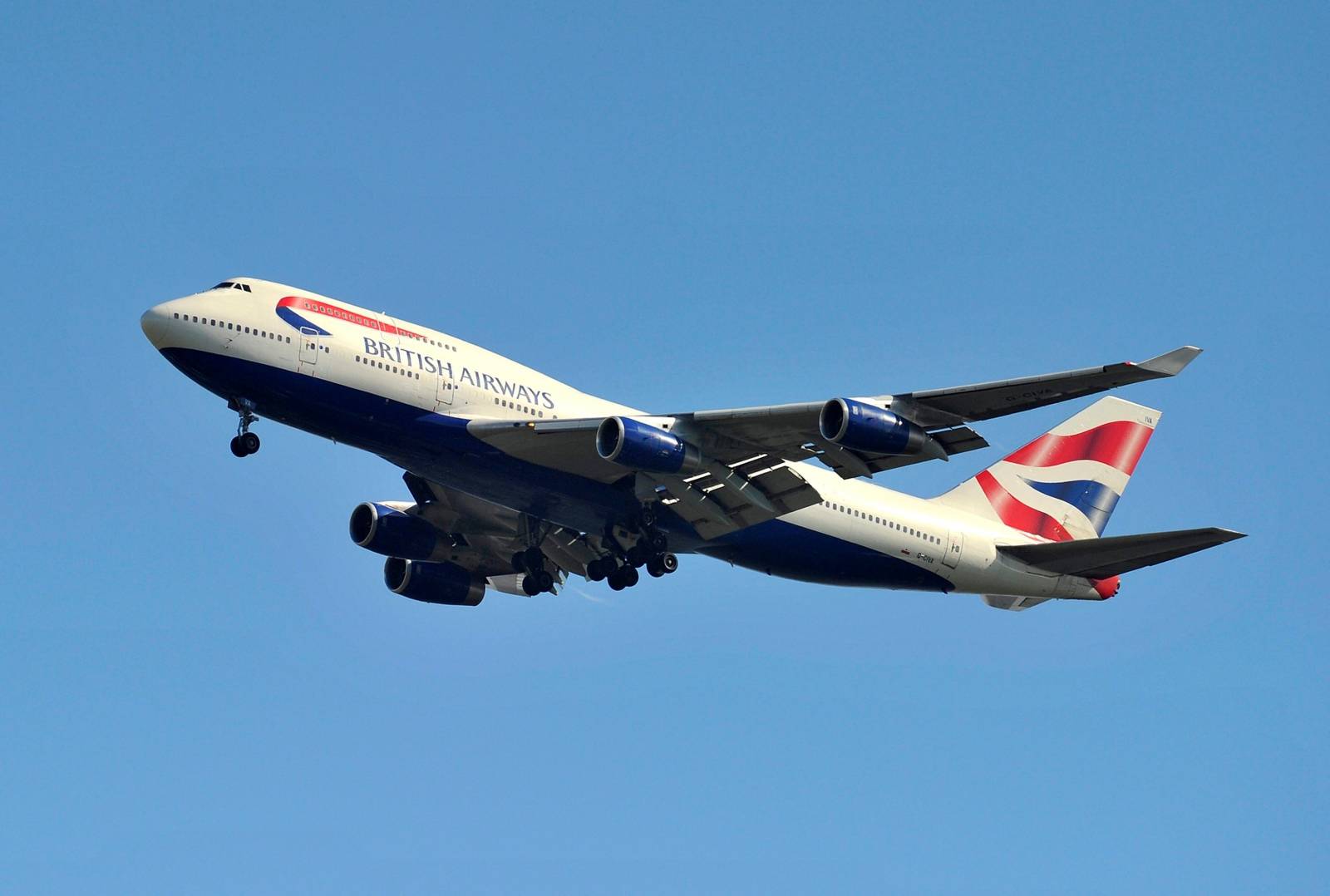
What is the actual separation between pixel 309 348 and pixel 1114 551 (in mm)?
21957

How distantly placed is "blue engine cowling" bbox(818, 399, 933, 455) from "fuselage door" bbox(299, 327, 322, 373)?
1223 cm

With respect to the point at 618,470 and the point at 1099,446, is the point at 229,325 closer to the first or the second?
the point at 618,470

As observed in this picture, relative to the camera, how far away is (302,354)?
38.0 meters

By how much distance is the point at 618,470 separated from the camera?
40625mm

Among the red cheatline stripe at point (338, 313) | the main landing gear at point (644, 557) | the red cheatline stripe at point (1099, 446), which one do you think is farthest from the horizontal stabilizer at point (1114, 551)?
the red cheatline stripe at point (338, 313)

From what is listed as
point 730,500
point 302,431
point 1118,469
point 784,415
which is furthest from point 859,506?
point 302,431

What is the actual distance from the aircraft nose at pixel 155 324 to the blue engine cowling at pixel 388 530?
33.3ft

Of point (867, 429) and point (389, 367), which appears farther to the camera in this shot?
point (389, 367)

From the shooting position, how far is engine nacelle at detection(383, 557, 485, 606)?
48.9 meters

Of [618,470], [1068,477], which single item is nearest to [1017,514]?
[1068,477]

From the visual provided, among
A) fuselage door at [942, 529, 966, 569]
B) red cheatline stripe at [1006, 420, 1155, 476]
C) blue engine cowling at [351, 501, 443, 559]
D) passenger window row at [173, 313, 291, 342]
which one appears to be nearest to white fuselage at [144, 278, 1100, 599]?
passenger window row at [173, 313, 291, 342]

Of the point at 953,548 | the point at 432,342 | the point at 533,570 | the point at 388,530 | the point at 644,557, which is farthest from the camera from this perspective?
the point at 388,530

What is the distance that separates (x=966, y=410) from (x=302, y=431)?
16.4 metres

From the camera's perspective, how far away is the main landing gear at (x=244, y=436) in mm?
38438
